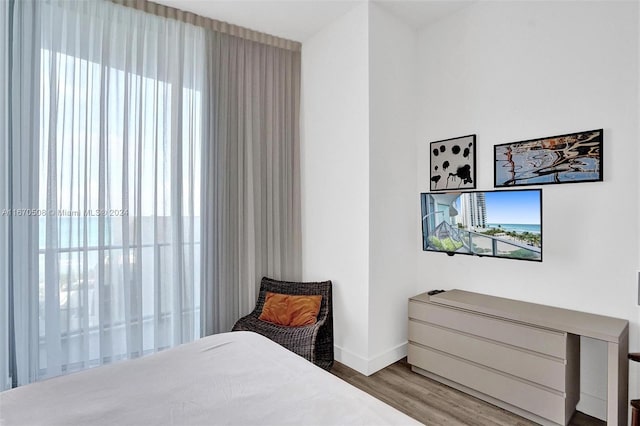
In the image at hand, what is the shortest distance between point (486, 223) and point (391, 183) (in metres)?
0.85

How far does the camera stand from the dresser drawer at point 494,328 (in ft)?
6.72

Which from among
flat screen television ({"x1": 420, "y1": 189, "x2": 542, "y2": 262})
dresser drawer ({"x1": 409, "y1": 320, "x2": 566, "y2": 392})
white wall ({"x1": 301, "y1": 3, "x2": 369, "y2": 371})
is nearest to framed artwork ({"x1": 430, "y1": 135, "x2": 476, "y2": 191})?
flat screen television ({"x1": 420, "y1": 189, "x2": 542, "y2": 262})

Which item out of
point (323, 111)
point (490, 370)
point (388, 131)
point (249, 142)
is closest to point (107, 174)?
point (249, 142)

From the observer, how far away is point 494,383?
90.0 inches

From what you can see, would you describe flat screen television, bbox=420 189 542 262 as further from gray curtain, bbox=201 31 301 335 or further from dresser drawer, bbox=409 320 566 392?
gray curtain, bbox=201 31 301 335

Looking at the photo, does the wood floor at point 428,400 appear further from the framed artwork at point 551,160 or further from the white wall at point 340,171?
the framed artwork at point 551,160

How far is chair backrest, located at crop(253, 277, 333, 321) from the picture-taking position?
3051 mm

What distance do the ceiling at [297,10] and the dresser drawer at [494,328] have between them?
2.43 m

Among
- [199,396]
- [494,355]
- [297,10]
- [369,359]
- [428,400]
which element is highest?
[297,10]

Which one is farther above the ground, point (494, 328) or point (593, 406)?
point (494, 328)

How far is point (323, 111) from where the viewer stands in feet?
10.6

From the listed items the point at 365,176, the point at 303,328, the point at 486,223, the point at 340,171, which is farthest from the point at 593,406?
the point at 340,171

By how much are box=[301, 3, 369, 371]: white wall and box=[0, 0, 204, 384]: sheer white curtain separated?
3.41 feet

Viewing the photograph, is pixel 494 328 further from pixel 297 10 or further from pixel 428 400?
pixel 297 10
